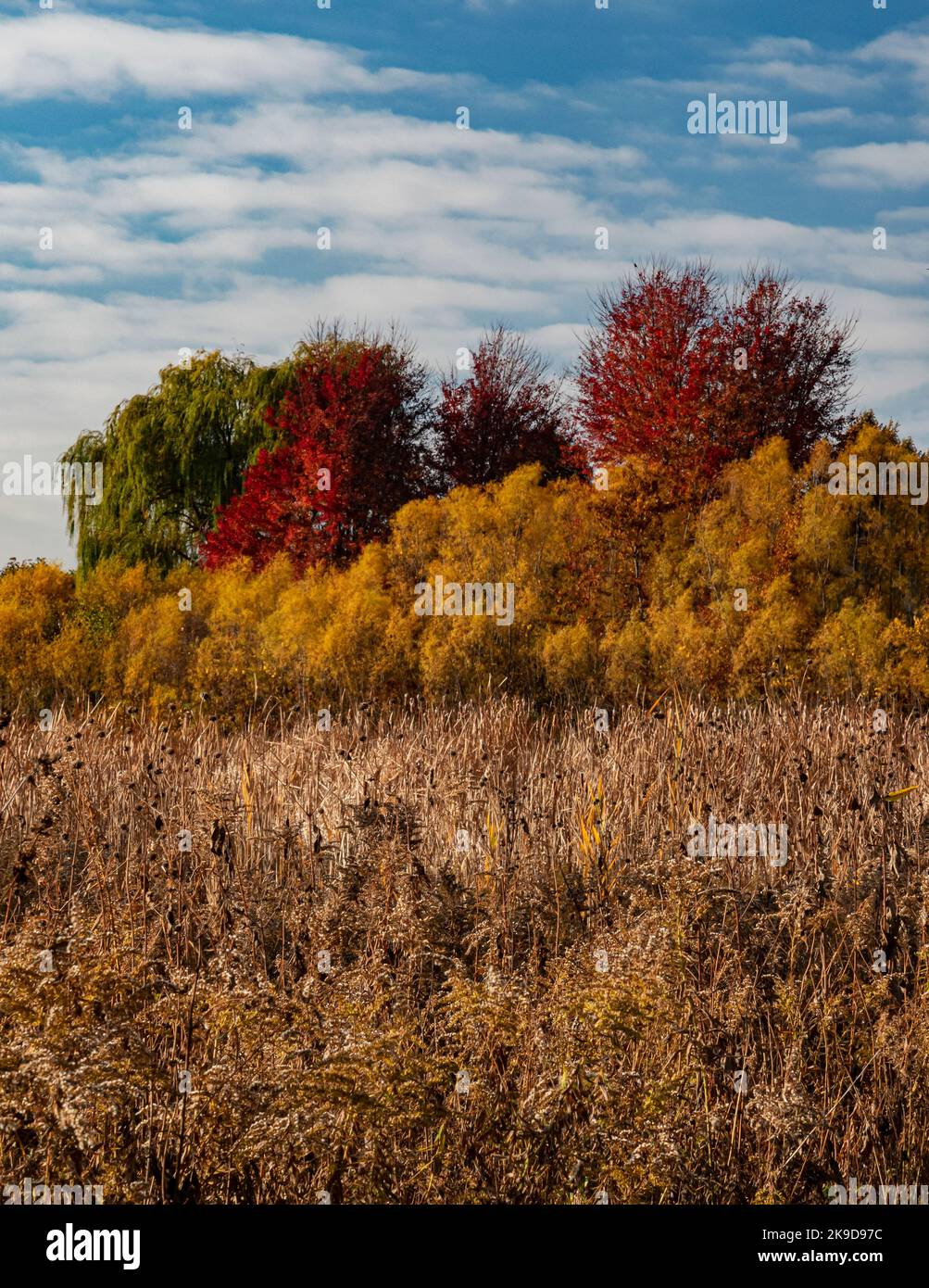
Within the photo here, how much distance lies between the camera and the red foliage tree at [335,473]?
1406cm

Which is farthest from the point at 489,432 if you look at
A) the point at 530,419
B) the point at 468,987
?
the point at 468,987

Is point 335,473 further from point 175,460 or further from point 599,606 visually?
point 175,460

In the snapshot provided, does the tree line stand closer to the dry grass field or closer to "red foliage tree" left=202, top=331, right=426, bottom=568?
"red foliage tree" left=202, top=331, right=426, bottom=568

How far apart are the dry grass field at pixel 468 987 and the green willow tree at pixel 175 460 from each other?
47.6ft

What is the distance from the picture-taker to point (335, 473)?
46.0 ft

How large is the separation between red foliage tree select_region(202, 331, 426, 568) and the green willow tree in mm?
5244

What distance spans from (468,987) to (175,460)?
19.1m

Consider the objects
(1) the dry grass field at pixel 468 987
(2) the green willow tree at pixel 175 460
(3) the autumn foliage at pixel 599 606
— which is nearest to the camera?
(1) the dry grass field at pixel 468 987

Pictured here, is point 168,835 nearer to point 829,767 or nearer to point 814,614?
point 829,767

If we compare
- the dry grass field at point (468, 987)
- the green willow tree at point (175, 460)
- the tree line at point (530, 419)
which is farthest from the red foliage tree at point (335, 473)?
the dry grass field at point (468, 987)

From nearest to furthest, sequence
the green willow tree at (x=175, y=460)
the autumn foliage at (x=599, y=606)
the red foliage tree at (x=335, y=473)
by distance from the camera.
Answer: the autumn foliage at (x=599, y=606)
the red foliage tree at (x=335, y=473)
the green willow tree at (x=175, y=460)

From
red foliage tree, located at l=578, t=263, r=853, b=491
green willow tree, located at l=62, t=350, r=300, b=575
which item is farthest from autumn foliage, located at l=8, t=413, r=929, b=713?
green willow tree, located at l=62, t=350, r=300, b=575

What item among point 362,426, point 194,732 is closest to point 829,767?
point 194,732

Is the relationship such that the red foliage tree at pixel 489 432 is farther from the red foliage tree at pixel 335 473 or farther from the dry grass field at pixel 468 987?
the dry grass field at pixel 468 987
